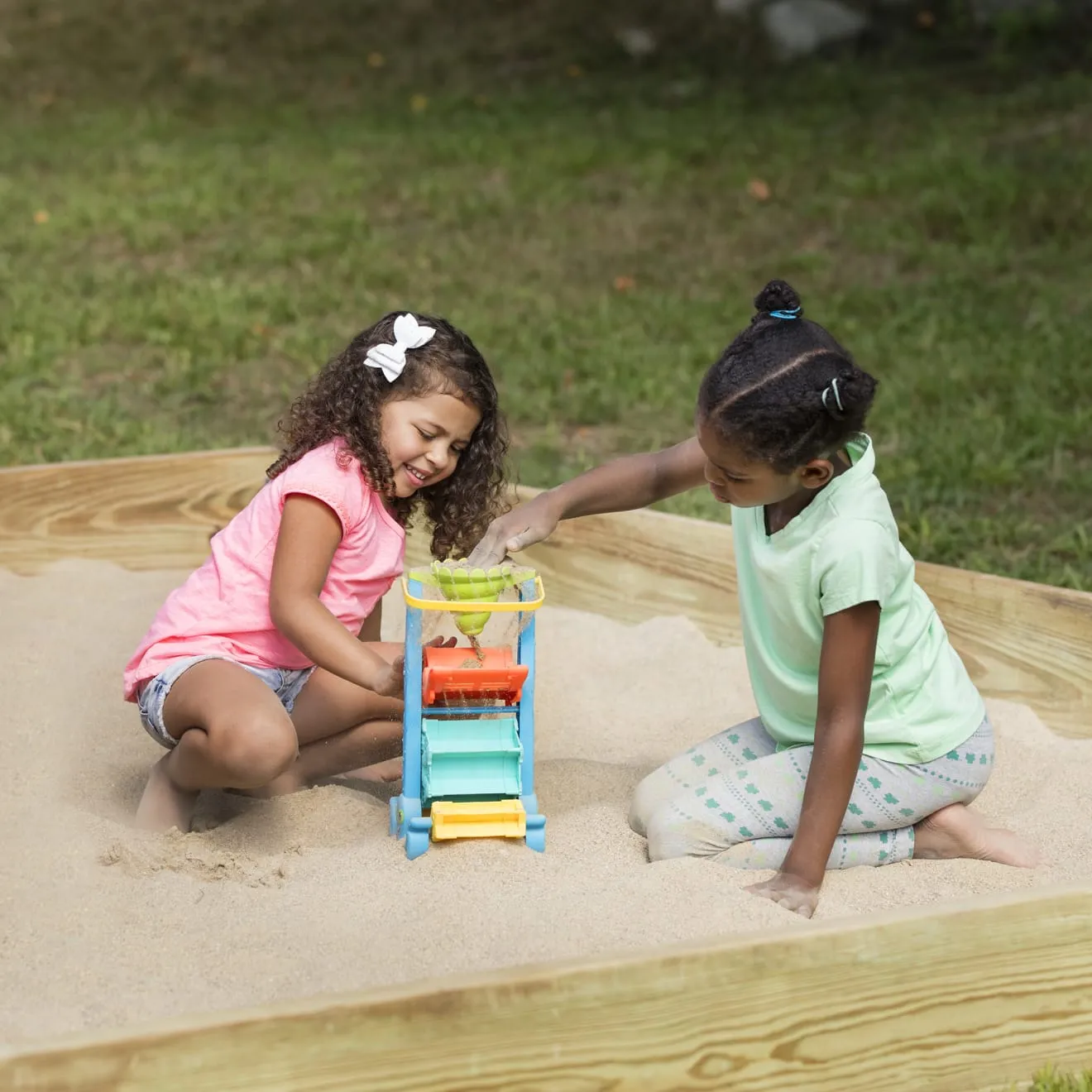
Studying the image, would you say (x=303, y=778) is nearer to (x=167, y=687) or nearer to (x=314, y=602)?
(x=167, y=687)

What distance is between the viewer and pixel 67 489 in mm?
4562

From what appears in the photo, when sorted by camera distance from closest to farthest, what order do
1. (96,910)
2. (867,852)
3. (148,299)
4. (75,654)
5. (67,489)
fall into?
(96,910)
(867,852)
(75,654)
(67,489)
(148,299)

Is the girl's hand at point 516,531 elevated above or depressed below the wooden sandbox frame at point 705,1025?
above

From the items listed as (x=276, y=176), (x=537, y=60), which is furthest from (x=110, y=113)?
(x=537, y=60)

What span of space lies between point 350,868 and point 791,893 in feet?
2.57

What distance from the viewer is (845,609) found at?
8.96 ft

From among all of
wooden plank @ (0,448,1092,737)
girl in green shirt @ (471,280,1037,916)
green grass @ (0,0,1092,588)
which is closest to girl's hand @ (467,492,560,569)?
girl in green shirt @ (471,280,1037,916)

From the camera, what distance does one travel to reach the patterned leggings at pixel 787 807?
2982 millimetres

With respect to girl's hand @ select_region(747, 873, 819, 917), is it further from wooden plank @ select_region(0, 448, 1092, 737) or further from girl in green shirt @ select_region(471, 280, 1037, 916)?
wooden plank @ select_region(0, 448, 1092, 737)

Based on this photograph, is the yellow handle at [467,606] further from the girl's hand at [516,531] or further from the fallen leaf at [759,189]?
the fallen leaf at [759,189]

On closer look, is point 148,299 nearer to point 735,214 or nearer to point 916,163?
point 735,214

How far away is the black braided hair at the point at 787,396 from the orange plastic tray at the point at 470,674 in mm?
572

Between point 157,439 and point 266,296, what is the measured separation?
1.73 meters

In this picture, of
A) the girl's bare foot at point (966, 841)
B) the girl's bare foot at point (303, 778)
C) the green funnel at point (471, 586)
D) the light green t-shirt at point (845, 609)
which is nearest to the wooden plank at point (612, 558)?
the light green t-shirt at point (845, 609)
